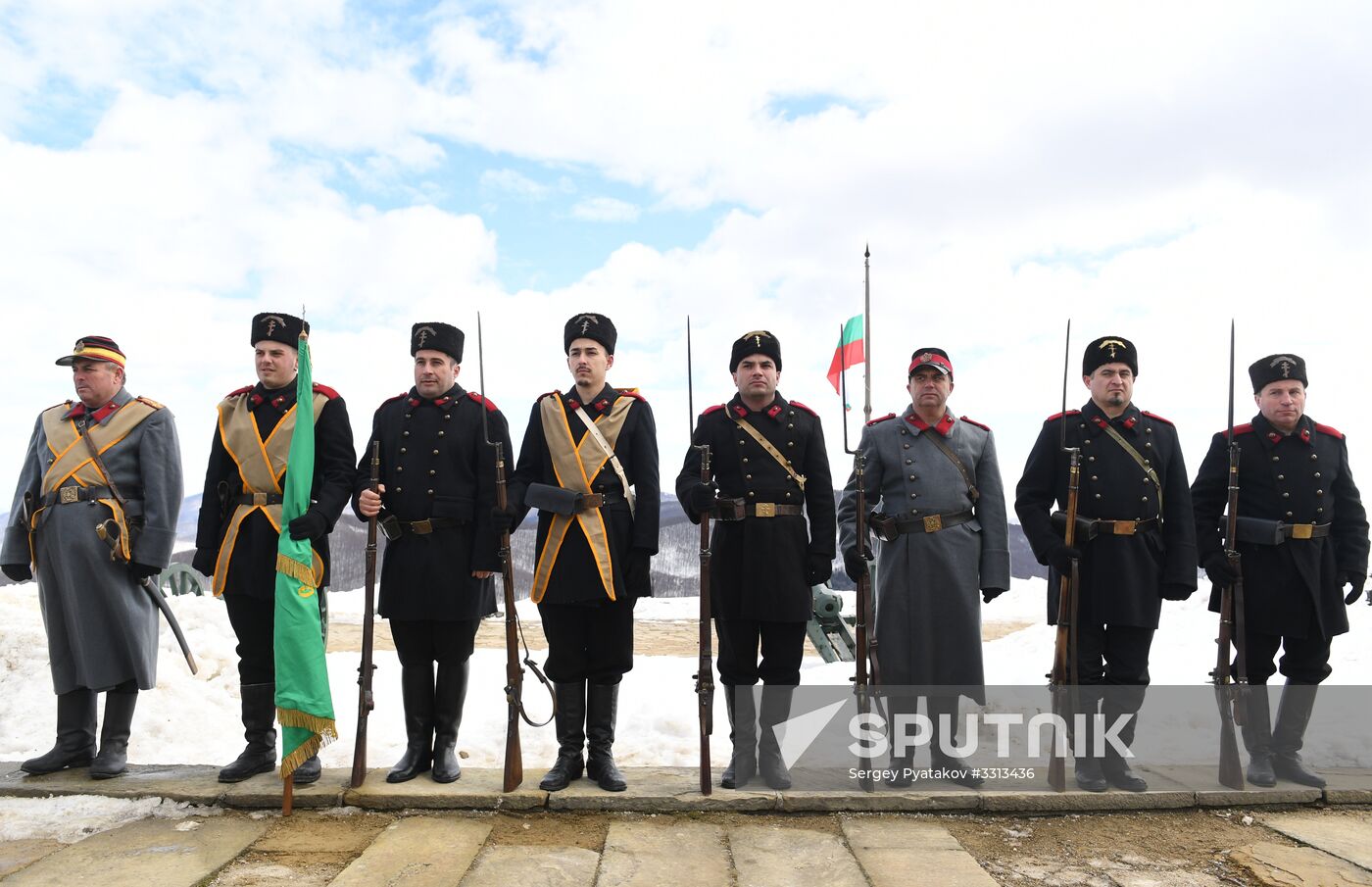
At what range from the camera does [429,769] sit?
184 inches

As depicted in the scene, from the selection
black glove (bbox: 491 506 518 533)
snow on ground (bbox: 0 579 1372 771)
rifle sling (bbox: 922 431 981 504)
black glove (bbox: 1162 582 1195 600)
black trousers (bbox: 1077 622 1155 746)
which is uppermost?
rifle sling (bbox: 922 431 981 504)

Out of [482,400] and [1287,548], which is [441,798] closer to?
[482,400]

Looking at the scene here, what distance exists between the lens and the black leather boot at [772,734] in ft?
14.6

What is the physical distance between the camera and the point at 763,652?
178 inches

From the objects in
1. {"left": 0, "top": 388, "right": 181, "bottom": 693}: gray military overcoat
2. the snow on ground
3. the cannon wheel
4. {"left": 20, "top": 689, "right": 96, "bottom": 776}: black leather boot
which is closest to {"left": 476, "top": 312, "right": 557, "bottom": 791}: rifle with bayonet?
the snow on ground

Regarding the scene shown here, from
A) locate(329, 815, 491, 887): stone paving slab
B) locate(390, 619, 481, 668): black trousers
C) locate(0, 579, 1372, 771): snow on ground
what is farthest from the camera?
locate(0, 579, 1372, 771): snow on ground

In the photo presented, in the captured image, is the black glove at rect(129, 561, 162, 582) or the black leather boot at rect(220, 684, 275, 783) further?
the black glove at rect(129, 561, 162, 582)

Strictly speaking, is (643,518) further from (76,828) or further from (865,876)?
(76,828)

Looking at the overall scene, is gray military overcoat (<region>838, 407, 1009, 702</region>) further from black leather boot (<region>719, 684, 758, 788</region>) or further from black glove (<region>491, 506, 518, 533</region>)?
black glove (<region>491, 506, 518, 533</region>)

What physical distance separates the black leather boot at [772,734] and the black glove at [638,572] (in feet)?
2.48

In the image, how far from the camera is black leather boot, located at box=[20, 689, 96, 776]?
4777 millimetres

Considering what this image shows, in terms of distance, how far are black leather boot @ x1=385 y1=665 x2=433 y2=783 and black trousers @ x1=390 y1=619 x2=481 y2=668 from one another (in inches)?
2.0

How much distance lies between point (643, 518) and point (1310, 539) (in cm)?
345

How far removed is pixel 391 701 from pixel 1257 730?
18.5 feet
